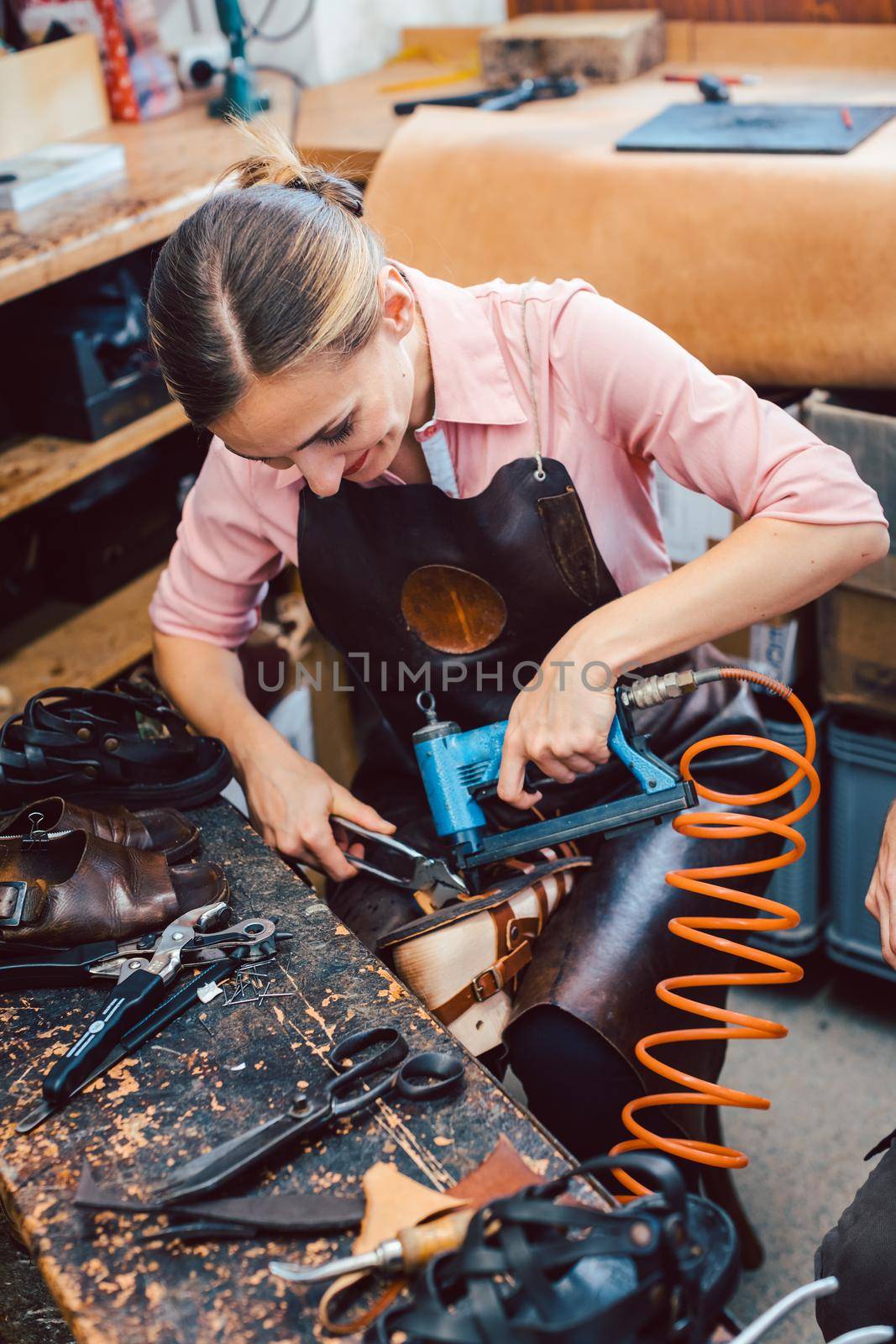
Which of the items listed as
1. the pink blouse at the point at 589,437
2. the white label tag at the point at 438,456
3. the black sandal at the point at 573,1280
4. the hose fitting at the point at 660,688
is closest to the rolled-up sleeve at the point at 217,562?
the pink blouse at the point at 589,437

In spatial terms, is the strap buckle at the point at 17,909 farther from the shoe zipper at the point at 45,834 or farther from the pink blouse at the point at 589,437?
the pink blouse at the point at 589,437

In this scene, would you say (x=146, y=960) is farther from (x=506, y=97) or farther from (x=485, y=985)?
(x=506, y=97)

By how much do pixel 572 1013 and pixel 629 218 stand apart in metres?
1.31

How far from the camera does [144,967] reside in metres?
1.26

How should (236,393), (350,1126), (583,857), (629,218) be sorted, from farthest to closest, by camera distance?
(629,218)
(583,857)
(236,393)
(350,1126)

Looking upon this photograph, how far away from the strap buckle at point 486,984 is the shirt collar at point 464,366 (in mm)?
637

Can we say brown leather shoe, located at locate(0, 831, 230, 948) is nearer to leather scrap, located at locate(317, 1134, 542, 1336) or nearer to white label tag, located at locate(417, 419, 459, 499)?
leather scrap, located at locate(317, 1134, 542, 1336)

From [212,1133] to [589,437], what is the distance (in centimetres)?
89

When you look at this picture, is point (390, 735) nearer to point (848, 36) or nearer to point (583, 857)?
point (583, 857)

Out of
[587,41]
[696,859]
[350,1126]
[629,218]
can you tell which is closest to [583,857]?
[696,859]

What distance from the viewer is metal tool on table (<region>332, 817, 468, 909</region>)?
151cm

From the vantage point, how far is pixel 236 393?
4.09 ft

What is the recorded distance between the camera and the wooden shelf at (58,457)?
83.9 inches

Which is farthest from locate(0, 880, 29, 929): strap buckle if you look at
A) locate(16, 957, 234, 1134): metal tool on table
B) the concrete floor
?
the concrete floor
